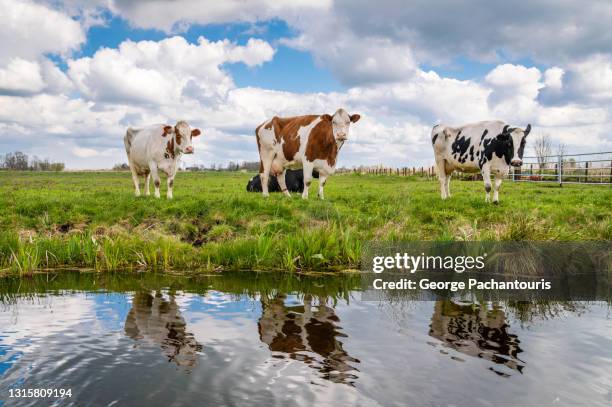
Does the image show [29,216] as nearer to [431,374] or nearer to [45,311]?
[45,311]

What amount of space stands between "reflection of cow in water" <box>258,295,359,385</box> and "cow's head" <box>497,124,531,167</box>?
9400 mm

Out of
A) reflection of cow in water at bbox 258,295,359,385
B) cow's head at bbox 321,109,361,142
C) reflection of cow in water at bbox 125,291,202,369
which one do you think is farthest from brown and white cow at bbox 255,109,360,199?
reflection of cow in water at bbox 125,291,202,369

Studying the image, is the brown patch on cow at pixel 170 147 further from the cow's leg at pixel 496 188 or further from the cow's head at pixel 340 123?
the cow's leg at pixel 496 188

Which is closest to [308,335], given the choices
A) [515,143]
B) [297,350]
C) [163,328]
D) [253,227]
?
[297,350]

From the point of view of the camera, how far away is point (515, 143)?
14.1m

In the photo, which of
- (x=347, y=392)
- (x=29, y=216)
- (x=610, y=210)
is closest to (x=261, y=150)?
(x=29, y=216)

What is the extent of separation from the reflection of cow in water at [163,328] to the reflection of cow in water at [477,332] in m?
2.43

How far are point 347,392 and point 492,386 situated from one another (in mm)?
1139

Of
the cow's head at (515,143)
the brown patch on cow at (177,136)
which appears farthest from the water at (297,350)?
the brown patch on cow at (177,136)

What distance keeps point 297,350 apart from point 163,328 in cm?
160

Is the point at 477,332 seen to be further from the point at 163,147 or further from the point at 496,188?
the point at 163,147

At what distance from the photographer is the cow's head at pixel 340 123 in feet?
47.1

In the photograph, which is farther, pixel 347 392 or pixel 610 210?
pixel 610 210

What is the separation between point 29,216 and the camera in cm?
1258
